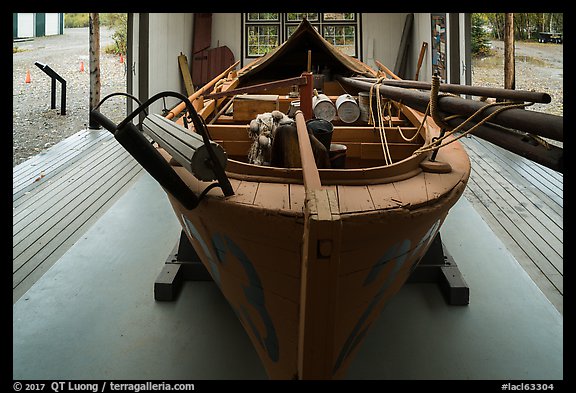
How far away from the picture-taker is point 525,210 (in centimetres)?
407

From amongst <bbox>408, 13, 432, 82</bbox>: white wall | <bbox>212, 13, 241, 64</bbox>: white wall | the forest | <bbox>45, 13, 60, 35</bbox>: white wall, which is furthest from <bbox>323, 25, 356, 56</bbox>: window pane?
<bbox>45, 13, 60, 35</bbox>: white wall

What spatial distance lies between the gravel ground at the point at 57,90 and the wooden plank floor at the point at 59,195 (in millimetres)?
503

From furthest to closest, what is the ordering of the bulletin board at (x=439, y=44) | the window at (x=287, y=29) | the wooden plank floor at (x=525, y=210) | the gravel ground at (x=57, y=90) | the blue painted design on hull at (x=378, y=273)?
1. the window at (x=287, y=29)
2. the bulletin board at (x=439, y=44)
3. the gravel ground at (x=57, y=90)
4. the wooden plank floor at (x=525, y=210)
5. the blue painted design on hull at (x=378, y=273)

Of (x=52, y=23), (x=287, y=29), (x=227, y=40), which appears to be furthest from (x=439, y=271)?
(x=52, y=23)

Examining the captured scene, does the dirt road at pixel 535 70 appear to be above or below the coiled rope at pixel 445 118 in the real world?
above

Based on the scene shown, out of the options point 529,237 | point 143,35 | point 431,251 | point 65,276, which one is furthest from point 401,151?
point 143,35

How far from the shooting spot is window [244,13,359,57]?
31.7ft

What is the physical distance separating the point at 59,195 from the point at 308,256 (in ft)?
12.6

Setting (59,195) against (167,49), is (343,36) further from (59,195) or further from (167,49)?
(59,195)

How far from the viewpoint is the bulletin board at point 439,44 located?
6938mm

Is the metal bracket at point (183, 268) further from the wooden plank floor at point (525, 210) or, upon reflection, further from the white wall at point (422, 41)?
the white wall at point (422, 41)

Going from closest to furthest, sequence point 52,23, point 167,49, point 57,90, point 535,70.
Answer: point 167,49, point 52,23, point 535,70, point 57,90

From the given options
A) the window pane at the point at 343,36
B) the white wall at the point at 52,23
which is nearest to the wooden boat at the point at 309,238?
the white wall at the point at 52,23

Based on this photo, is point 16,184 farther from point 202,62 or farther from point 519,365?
point 202,62
